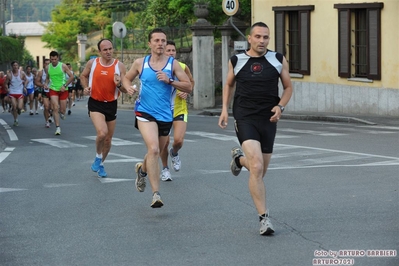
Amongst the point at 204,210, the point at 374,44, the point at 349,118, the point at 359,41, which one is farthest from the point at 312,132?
the point at 204,210

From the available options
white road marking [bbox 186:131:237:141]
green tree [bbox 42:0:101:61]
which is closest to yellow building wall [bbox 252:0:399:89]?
white road marking [bbox 186:131:237:141]

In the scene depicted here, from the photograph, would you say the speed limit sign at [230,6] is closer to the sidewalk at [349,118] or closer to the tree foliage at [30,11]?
the sidewalk at [349,118]

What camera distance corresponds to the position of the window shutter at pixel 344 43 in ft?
86.9

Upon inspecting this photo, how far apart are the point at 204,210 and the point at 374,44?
653 inches

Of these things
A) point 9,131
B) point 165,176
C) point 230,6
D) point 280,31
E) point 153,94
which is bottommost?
point 9,131

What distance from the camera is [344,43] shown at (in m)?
26.8

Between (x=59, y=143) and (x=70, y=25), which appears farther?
(x=70, y=25)

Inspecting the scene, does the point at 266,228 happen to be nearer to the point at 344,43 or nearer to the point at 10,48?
the point at 344,43

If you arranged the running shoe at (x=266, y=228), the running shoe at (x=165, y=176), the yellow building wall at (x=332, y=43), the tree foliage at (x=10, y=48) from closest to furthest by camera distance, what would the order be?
the running shoe at (x=266, y=228), the running shoe at (x=165, y=176), the yellow building wall at (x=332, y=43), the tree foliage at (x=10, y=48)

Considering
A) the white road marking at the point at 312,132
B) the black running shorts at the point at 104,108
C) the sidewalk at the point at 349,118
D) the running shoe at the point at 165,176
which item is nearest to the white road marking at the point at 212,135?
the white road marking at the point at 312,132

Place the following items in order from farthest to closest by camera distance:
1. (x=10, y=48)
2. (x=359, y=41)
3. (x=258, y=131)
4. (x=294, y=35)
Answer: (x=10, y=48) < (x=294, y=35) < (x=359, y=41) < (x=258, y=131)

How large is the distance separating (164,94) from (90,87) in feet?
9.51

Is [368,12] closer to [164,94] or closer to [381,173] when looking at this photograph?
[381,173]

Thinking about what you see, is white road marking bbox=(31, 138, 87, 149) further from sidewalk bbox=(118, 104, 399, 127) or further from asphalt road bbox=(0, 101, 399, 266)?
sidewalk bbox=(118, 104, 399, 127)
